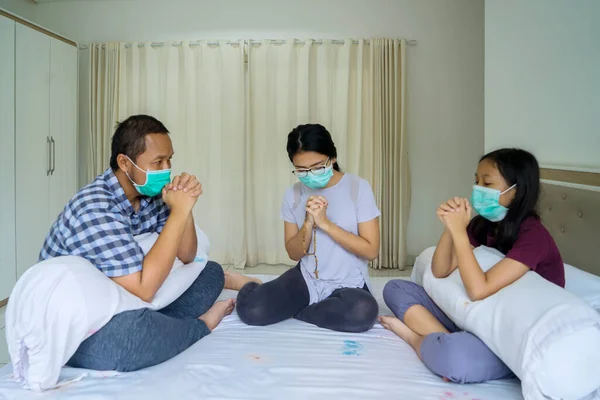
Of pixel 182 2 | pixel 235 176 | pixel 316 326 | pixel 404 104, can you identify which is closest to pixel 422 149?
pixel 404 104

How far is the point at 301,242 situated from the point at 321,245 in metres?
0.09

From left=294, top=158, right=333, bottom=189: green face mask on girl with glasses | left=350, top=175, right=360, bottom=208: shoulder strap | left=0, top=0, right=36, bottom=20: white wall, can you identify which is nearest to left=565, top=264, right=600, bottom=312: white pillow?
left=350, top=175, right=360, bottom=208: shoulder strap

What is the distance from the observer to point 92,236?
1.59 metres

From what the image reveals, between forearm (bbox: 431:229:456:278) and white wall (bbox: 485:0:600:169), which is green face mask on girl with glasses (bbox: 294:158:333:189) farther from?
white wall (bbox: 485:0:600:169)

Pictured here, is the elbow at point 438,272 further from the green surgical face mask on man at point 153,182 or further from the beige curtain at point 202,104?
the beige curtain at point 202,104

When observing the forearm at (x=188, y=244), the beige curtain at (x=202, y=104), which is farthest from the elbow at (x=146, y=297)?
the beige curtain at (x=202, y=104)

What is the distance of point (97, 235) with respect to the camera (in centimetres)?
159

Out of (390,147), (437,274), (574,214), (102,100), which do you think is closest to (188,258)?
(437,274)

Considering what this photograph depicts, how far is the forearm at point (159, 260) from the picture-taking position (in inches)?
64.8

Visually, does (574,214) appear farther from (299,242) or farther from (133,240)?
(133,240)

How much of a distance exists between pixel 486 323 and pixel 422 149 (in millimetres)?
3132

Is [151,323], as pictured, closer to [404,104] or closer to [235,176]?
[235,176]

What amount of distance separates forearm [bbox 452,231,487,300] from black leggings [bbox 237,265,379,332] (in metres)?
0.40

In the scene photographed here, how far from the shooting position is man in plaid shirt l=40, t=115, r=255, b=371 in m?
1.53
